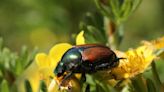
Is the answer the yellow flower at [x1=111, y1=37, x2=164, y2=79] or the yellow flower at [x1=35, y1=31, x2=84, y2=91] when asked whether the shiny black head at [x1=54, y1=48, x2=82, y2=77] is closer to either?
the yellow flower at [x1=35, y1=31, x2=84, y2=91]

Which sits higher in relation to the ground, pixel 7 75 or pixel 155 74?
pixel 7 75

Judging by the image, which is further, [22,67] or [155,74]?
[22,67]

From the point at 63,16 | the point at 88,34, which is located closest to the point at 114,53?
the point at 88,34

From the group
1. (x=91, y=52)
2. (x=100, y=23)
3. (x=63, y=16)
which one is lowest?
(x=91, y=52)

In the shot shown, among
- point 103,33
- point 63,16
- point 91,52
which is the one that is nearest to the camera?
point 91,52

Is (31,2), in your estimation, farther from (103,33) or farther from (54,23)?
(103,33)

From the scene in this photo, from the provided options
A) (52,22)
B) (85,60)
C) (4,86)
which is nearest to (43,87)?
(85,60)

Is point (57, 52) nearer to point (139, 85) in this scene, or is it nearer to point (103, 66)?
point (103, 66)
